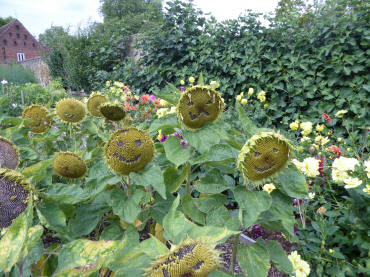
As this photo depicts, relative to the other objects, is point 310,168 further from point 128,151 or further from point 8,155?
point 8,155

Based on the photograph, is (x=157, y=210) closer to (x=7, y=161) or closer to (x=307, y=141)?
(x=7, y=161)

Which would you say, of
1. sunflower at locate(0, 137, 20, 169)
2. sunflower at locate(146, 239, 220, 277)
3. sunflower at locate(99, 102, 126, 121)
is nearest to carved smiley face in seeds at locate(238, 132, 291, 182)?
sunflower at locate(146, 239, 220, 277)

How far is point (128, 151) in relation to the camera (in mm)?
863

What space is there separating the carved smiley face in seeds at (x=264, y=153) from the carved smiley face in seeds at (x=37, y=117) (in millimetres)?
1194

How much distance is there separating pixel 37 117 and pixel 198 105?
3.39ft

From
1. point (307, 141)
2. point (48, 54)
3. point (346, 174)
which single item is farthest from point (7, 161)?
point (48, 54)

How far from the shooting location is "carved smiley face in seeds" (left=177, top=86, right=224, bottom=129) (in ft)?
3.08

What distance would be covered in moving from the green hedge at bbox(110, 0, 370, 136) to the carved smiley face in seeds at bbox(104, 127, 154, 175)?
299cm

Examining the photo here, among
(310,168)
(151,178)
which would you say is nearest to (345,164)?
(310,168)

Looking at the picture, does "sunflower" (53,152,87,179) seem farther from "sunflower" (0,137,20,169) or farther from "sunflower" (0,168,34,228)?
"sunflower" (0,168,34,228)

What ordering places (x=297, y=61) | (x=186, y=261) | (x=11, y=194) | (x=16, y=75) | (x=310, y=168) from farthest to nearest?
(x=16, y=75) → (x=297, y=61) → (x=310, y=168) → (x=11, y=194) → (x=186, y=261)

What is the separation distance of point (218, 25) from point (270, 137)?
17.5 feet

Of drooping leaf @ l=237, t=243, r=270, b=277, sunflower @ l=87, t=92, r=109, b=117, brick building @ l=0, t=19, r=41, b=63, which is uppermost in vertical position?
brick building @ l=0, t=19, r=41, b=63

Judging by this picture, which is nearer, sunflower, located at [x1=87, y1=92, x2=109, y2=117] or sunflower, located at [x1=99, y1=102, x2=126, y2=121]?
sunflower, located at [x1=99, y1=102, x2=126, y2=121]
